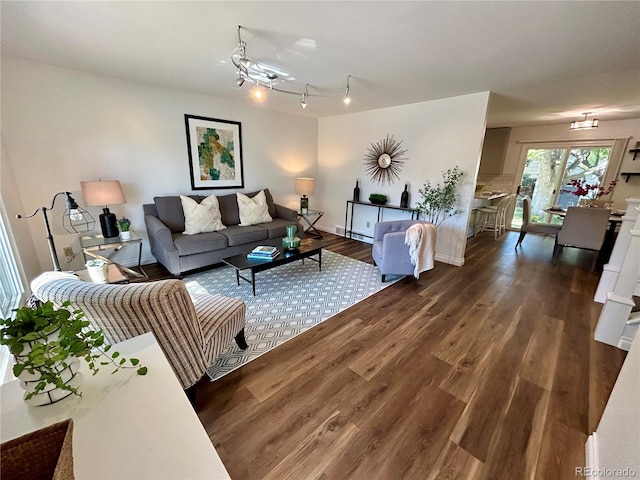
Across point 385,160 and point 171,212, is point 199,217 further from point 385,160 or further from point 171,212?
point 385,160

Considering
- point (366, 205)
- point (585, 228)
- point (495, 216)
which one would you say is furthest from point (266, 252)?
point (495, 216)

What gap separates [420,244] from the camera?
3.06 meters

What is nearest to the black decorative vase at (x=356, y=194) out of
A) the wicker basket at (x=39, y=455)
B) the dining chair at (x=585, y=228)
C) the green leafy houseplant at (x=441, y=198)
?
the green leafy houseplant at (x=441, y=198)

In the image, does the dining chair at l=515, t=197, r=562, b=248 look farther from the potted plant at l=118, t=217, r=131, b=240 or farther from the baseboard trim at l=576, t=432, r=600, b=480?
the potted plant at l=118, t=217, r=131, b=240

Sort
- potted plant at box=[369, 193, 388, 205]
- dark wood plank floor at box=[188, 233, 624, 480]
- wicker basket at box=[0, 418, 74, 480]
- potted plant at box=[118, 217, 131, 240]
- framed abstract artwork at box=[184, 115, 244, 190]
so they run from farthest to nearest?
potted plant at box=[369, 193, 388, 205] → framed abstract artwork at box=[184, 115, 244, 190] → potted plant at box=[118, 217, 131, 240] → dark wood plank floor at box=[188, 233, 624, 480] → wicker basket at box=[0, 418, 74, 480]

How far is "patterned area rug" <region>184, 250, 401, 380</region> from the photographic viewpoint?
2.14 meters

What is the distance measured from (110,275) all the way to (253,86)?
8.90 ft

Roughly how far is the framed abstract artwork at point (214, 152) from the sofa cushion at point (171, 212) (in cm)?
46

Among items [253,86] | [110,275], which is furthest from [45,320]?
[253,86]

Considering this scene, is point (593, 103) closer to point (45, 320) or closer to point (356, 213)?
point (356, 213)

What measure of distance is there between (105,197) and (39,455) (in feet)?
10.2

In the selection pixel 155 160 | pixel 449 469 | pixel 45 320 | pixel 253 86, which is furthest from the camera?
pixel 155 160

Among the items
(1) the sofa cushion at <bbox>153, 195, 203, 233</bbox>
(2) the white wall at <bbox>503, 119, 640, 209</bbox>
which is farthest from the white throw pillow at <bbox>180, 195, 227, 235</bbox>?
(2) the white wall at <bbox>503, 119, 640, 209</bbox>

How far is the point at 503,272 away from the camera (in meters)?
3.66
